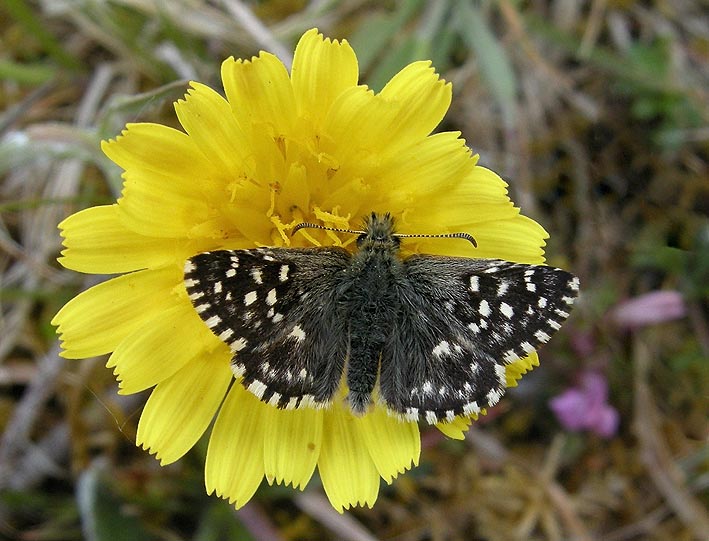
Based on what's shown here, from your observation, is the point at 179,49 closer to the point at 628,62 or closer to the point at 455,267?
the point at 455,267

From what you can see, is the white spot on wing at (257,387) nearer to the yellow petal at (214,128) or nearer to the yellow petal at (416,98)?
the yellow petal at (214,128)

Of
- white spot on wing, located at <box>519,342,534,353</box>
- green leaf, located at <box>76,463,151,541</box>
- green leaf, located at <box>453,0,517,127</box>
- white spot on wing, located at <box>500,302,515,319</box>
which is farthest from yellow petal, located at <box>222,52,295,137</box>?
green leaf, located at <box>76,463,151,541</box>

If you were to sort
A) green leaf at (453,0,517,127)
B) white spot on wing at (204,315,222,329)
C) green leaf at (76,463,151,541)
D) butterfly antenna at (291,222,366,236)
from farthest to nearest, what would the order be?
green leaf at (453,0,517,127), green leaf at (76,463,151,541), butterfly antenna at (291,222,366,236), white spot on wing at (204,315,222,329)

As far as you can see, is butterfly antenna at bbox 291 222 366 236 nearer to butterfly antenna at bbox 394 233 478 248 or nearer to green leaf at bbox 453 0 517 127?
butterfly antenna at bbox 394 233 478 248

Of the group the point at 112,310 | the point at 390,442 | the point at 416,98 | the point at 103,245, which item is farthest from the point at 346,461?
the point at 416,98

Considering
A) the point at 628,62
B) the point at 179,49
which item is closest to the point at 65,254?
the point at 179,49

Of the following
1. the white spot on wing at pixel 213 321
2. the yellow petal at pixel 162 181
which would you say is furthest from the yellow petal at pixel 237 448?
the yellow petal at pixel 162 181

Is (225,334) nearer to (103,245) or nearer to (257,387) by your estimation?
(257,387)
